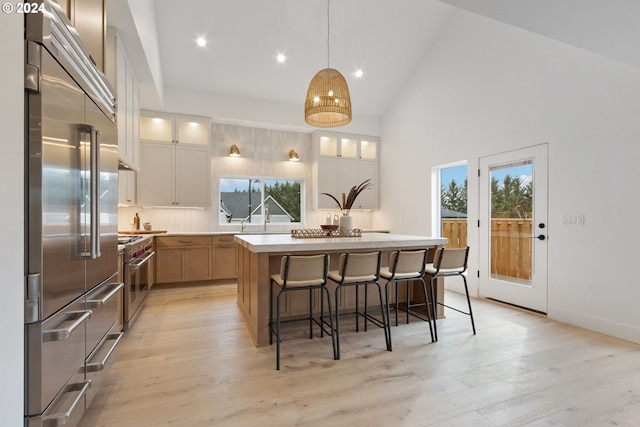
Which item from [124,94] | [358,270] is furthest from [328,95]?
[124,94]

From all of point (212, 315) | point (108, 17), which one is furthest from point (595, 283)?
point (108, 17)

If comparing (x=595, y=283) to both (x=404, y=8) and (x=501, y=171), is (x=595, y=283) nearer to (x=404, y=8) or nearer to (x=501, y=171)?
(x=501, y=171)

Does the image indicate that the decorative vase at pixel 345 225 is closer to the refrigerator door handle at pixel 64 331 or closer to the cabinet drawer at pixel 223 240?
the cabinet drawer at pixel 223 240

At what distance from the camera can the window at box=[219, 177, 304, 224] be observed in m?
5.91

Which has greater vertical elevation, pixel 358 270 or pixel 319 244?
pixel 319 244

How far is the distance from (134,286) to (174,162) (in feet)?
8.02

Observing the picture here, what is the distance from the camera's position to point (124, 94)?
322cm

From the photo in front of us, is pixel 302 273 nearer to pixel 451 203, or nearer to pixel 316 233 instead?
pixel 316 233

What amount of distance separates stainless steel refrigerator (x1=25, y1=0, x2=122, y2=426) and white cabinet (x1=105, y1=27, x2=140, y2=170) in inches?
53.4

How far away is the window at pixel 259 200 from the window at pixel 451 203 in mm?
2709

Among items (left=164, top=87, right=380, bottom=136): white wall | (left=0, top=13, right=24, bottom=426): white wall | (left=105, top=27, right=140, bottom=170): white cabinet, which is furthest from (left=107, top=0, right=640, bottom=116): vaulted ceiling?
(left=0, top=13, right=24, bottom=426): white wall

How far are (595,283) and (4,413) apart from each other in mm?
4440

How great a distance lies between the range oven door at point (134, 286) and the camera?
3.06 m

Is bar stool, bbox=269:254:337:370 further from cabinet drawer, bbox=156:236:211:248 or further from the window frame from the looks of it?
the window frame
